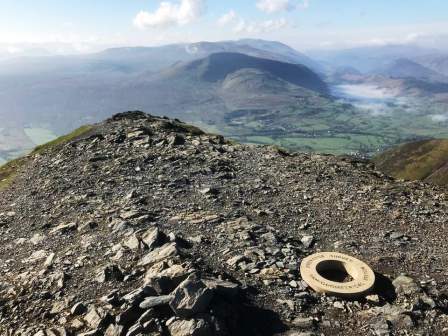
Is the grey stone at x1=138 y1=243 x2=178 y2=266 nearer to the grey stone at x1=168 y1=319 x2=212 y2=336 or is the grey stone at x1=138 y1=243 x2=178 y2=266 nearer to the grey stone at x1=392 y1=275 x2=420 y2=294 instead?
the grey stone at x1=168 y1=319 x2=212 y2=336

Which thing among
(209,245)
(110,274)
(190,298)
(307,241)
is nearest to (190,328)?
(190,298)

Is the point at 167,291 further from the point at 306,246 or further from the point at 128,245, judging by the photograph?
the point at 306,246

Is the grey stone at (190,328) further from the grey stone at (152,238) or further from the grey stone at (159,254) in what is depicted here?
the grey stone at (152,238)

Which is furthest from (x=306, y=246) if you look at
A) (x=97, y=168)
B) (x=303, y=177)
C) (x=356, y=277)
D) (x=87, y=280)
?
(x=97, y=168)

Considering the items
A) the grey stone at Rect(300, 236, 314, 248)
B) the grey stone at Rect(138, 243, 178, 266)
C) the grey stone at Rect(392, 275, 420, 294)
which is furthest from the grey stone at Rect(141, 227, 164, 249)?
the grey stone at Rect(392, 275, 420, 294)

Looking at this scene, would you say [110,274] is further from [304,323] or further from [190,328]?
[304,323]

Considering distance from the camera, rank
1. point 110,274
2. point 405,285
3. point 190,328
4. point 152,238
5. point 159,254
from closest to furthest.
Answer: point 190,328 < point 405,285 < point 110,274 < point 159,254 < point 152,238
